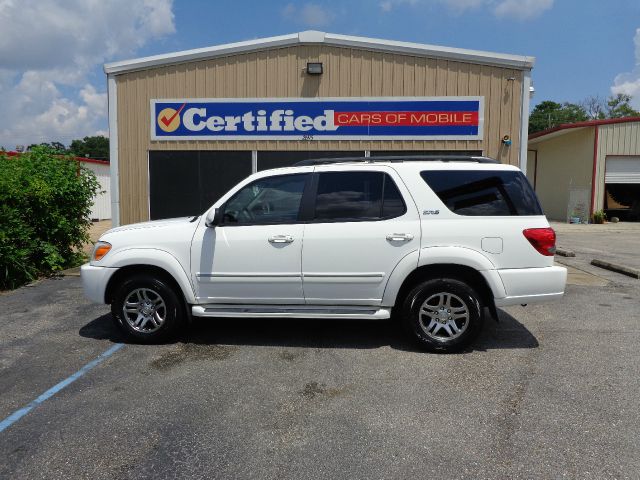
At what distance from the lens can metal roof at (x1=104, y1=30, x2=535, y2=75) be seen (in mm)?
9914

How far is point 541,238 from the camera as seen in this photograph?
4789mm

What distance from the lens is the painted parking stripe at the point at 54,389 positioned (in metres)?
3.65

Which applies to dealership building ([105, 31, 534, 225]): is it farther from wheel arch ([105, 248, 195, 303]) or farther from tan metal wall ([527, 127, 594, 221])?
tan metal wall ([527, 127, 594, 221])

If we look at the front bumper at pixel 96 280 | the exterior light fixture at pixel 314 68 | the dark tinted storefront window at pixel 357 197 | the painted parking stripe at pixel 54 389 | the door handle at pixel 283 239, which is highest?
the exterior light fixture at pixel 314 68

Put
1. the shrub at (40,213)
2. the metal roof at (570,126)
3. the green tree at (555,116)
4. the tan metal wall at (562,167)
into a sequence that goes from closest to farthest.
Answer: the shrub at (40,213) < the metal roof at (570,126) < the tan metal wall at (562,167) < the green tree at (555,116)

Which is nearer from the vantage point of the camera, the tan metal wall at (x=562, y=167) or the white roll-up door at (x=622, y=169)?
the white roll-up door at (x=622, y=169)

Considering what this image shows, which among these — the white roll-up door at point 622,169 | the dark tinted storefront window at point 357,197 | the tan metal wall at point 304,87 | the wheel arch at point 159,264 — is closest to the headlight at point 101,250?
the wheel arch at point 159,264

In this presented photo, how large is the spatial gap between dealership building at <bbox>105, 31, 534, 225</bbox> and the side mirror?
5.53 meters

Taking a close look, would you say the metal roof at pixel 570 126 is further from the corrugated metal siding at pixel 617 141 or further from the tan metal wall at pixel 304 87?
the tan metal wall at pixel 304 87

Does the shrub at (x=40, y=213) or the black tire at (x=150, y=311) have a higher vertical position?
the shrub at (x=40, y=213)

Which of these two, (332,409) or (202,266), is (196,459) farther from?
(202,266)

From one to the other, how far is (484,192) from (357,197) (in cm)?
122

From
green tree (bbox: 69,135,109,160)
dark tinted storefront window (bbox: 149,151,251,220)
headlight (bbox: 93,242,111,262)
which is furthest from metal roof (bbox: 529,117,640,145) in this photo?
green tree (bbox: 69,135,109,160)

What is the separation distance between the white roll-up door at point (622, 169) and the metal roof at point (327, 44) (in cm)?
1580
